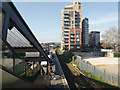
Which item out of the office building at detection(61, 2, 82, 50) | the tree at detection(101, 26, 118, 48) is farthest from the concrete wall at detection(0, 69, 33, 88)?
the office building at detection(61, 2, 82, 50)

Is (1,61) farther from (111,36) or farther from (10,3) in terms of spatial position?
(111,36)

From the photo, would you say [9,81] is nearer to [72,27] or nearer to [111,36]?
[111,36]

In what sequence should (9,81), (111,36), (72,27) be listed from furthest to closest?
(72,27), (111,36), (9,81)

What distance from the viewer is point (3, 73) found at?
11.5 ft

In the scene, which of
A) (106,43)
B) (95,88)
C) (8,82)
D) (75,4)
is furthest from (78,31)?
(8,82)

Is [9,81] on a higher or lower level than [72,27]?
lower

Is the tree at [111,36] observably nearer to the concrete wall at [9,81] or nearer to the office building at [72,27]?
the office building at [72,27]

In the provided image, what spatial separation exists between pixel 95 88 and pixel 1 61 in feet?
33.5

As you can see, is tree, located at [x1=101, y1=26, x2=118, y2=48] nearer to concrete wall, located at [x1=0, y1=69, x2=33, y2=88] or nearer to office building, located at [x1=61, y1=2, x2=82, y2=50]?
office building, located at [x1=61, y1=2, x2=82, y2=50]

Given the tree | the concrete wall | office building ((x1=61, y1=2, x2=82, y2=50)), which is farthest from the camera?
office building ((x1=61, y1=2, x2=82, y2=50))

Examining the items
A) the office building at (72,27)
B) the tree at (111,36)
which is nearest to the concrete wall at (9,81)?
the tree at (111,36)

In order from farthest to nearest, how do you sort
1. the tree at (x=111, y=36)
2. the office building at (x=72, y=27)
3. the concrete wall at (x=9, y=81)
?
the office building at (x=72, y=27), the tree at (x=111, y=36), the concrete wall at (x=9, y=81)

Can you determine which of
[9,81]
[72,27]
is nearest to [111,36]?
[72,27]

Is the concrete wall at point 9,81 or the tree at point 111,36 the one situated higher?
the tree at point 111,36
